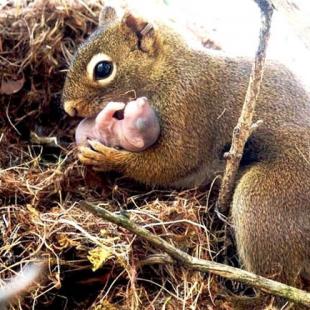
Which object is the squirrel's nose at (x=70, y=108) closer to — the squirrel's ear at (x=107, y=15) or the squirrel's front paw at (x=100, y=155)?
the squirrel's front paw at (x=100, y=155)

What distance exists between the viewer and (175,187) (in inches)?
108

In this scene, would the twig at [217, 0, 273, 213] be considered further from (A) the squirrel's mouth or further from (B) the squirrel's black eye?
(B) the squirrel's black eye

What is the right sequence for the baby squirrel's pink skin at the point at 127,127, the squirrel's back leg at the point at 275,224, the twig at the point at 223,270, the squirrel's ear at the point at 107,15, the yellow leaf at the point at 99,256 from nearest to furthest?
the twig at the point at 223,270 < the yellow leaf at the point at 99,256 < the squirrel's back leg at the point at 275,224 < the baby squirrel's pink skin at the point at 127,127 < the squirrel's ear at the point at 107,15

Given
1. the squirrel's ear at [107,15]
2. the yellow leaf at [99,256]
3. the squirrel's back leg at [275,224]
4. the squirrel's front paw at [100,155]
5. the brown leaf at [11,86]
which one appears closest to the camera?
the yellow leaf at [99,256]

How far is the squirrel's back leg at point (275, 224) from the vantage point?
7.54 feet

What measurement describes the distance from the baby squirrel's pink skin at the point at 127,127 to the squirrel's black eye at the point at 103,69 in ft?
0.41

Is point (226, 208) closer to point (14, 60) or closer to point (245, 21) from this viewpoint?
point (245, 21)

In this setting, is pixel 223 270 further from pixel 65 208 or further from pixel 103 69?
pixel 103 69

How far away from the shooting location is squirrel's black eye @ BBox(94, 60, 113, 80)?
2711 mm

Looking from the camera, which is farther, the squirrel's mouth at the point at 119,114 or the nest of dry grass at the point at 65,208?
the squirrel's mouth at the point at 119,114

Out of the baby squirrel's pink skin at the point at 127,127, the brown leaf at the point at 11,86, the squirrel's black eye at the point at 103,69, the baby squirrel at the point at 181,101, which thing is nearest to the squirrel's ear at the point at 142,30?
the baby squirrel at the point at 181,101

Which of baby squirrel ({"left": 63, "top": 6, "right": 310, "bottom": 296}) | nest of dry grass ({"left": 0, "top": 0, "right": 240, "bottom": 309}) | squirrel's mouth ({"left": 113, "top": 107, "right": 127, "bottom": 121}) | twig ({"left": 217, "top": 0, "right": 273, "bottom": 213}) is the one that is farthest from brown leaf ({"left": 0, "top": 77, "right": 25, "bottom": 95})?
twig ({"left": 217, "top": 0, "right": 273, "bottom": 213})

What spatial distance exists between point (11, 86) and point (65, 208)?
2.71ft

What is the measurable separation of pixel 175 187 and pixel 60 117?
27.5 inches
